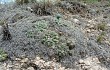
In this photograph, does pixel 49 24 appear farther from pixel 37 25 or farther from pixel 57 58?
pixel 57 58

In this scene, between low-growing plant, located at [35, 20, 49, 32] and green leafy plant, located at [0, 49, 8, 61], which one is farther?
low-growing plant, located at [35, 20, 49, 32]

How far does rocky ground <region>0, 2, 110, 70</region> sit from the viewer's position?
3.69m

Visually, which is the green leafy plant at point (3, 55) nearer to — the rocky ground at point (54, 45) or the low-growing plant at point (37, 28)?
the rocky ground at point (54, 45)

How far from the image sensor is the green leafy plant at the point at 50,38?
3868 millimetres

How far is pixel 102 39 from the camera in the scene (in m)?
4.45

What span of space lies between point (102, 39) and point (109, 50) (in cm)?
31

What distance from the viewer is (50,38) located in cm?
392

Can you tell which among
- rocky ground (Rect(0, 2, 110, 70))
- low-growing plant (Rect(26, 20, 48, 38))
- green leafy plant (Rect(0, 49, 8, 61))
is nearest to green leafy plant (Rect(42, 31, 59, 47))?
rocky ground (Rect(0, 2, 110, 70))

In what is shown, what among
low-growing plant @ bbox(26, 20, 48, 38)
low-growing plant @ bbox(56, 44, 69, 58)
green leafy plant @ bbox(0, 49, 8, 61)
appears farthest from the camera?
low-growing plant @ bbox(26, 20, 48, 38)

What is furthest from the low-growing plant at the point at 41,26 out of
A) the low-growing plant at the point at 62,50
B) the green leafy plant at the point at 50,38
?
the low-growing plant at the point at 62,50

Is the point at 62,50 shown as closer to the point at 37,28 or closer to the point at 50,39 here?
the point at 50,39

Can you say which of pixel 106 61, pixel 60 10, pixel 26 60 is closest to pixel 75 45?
pixel 106 61

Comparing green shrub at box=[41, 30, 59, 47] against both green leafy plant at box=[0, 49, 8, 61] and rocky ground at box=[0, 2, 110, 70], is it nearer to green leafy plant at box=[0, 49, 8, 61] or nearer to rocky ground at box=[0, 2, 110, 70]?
rocky ground at box=[0, 2, 110, 70]

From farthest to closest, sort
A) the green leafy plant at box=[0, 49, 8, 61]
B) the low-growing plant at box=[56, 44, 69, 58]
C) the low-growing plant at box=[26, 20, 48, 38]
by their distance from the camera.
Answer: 1. the low-growing plant at box=[26, 20, 48, 38]
2. the low-growing plant at box=[56, 44, 69, 58]
3. the green leafy plant at box=[0, 49, 8, 61]
